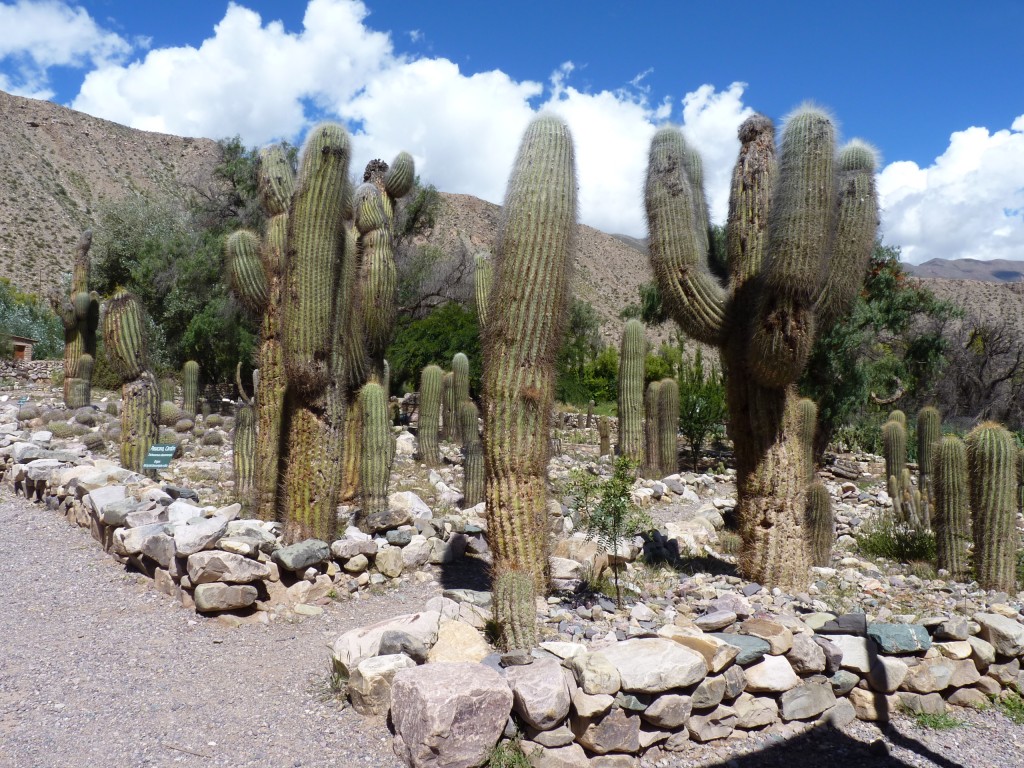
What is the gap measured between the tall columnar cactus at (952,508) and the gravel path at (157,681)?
4.58m

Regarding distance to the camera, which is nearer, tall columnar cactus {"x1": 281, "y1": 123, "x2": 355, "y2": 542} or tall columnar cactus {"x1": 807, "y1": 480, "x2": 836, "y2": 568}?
tall columnar cactus {"x1": 281, "y1": 123, "x2": 355, "y2": 542}

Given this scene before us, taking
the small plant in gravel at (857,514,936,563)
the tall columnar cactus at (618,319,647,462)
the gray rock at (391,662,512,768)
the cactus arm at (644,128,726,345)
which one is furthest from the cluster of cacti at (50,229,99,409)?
the small plant in gravel at (857,514,936,563)

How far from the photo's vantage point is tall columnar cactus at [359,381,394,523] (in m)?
7.46

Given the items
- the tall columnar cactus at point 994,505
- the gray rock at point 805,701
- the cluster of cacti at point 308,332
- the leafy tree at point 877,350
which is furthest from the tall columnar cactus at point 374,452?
the leafy tree at point 877,350

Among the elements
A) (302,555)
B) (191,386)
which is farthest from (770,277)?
(191,386)

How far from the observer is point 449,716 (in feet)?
10.7

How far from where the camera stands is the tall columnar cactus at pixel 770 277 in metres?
5.21

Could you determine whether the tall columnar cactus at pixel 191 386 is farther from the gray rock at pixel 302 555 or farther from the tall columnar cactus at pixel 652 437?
the gray rock at pixel 302 555

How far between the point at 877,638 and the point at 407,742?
278 cm

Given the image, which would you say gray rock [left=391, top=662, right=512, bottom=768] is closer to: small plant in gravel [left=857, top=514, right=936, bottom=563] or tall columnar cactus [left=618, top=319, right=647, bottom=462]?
small plant in gravel [left=857, top=514, right=936, bottom=563]

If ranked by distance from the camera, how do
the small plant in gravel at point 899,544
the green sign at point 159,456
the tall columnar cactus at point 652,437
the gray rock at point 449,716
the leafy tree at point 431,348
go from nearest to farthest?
the gray rock at point 449,716, the small plant in gravel at point 899,544, the green sign at point 159,456, the tall columnar cactus at point 652,437, the leafy tree at point 431,348

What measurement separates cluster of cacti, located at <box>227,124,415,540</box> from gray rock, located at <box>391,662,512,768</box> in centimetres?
297

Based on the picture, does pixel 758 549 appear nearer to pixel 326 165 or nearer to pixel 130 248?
pixel 326 165

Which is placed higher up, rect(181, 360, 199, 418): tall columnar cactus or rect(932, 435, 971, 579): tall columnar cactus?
rect(181, 360, 199, 418): tall columnar cactus
